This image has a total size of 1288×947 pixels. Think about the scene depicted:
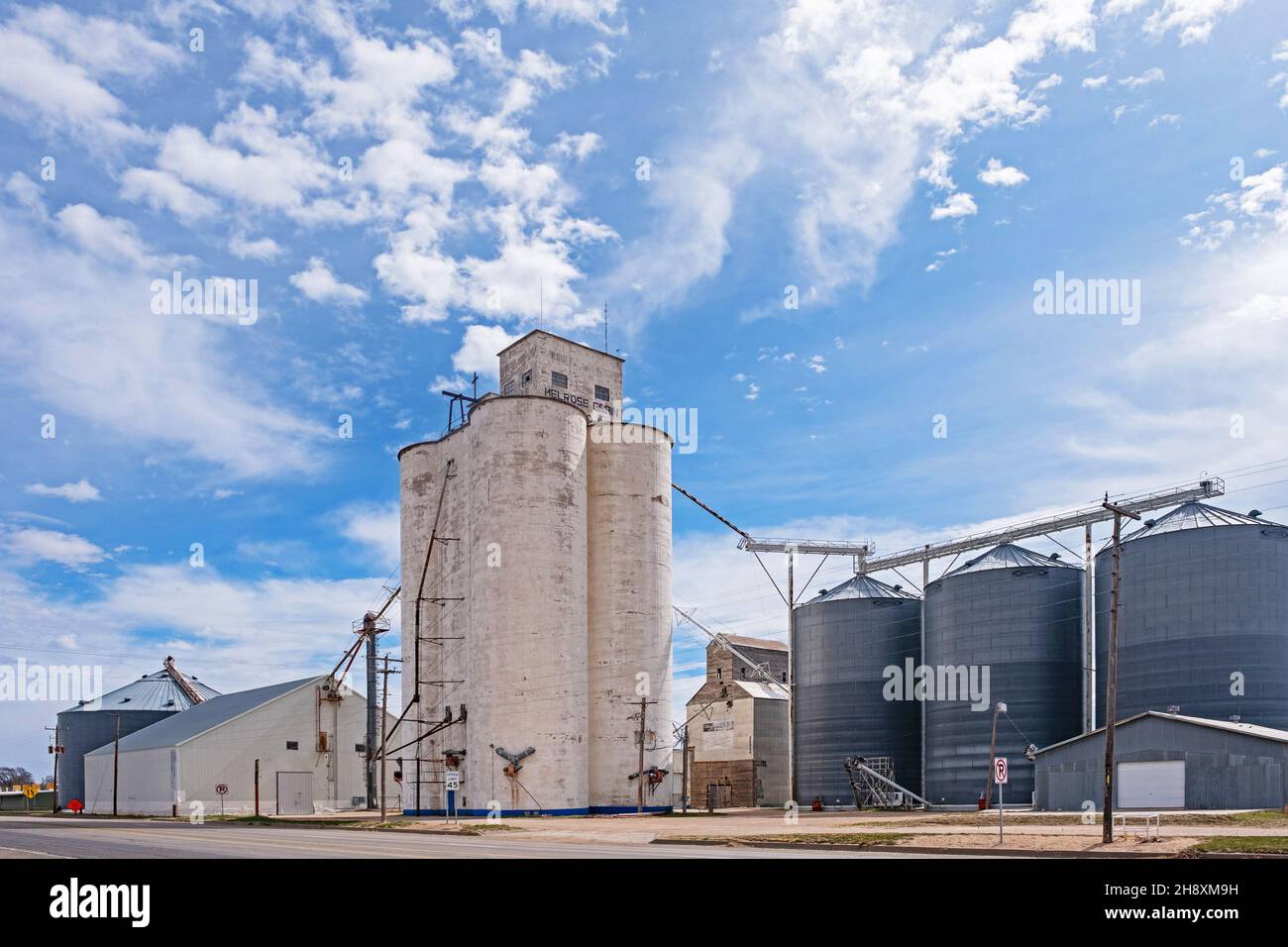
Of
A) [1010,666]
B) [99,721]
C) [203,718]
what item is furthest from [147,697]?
[1010,666]

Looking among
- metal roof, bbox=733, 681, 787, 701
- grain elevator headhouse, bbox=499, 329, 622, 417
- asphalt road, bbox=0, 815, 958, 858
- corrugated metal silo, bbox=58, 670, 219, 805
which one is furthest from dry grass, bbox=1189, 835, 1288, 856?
corrugated metal silo, bbox=58, 670, 219, 805

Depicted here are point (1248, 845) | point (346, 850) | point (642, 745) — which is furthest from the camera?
point (642, 745)

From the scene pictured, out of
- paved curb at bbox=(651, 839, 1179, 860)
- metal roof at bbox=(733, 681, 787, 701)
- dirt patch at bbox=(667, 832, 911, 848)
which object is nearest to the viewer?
paved curb at bbox=(651, 839, 1179, 860)

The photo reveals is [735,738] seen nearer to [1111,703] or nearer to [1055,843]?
[1111,703]

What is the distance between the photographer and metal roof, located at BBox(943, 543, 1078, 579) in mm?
59031

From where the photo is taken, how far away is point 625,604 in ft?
210

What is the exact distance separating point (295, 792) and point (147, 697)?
34.5m

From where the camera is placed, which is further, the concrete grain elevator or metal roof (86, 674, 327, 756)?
metal roof (86, 674, 327, 756)

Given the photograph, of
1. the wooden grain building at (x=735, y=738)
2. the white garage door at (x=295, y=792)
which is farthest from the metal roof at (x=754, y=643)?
the white garage door at (x=295, y=792)

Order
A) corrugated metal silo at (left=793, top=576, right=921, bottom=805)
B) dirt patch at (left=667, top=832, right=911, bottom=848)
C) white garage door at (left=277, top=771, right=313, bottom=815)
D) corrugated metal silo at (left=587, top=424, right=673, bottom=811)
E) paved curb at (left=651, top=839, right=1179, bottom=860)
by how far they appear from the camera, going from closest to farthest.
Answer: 1. paved curb at (left=651, top=839, right=1179, bottom=860)
2. dirt patch at (left=667, top=832, right=911, bottom=848)
3. corrugated metal silo at (left=587, top=424, right=673, bottom=811)
4. corrugated metal silo at (left=793, top=576, right=921, bottom=805)
5. white garage door at (left=277, top=771, right=313, bottom=815)

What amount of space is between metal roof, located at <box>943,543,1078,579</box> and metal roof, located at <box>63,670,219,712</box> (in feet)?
259

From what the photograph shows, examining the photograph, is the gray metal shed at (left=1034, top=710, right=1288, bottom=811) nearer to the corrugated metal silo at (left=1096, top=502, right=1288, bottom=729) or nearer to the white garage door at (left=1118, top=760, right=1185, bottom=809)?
the white garage door at (left=1118, top=760, right=1185, bottom=809)

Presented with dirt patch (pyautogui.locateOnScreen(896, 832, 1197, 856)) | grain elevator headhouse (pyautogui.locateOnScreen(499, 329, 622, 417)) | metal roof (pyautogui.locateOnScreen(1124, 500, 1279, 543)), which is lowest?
dirt patch (pyautogui.locateOnScreen(896, 832, 1197, 856))
